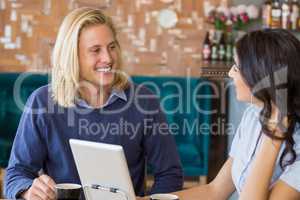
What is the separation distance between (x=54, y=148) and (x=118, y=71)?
14.2 inches

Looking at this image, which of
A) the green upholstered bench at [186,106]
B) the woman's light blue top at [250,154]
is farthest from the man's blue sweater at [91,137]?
the green upholstered bench at [186,106]

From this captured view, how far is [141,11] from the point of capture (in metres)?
4.52

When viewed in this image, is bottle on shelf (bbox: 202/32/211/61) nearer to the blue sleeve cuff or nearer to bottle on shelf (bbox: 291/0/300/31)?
bottle on shelf (bbox: 291/0/300/31)

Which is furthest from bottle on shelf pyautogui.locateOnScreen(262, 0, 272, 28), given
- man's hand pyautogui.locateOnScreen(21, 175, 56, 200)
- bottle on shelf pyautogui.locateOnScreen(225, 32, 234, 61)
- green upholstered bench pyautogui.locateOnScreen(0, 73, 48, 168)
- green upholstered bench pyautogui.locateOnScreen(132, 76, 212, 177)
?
man's hand pyautogui.locateOnScreen(21, 175, 56, 200)

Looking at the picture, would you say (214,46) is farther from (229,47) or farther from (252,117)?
(252,117)

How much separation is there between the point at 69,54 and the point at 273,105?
79 cm

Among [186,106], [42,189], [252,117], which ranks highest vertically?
[252,117]

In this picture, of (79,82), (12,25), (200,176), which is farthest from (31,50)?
(79,82)

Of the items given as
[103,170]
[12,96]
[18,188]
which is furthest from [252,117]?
[12,96]

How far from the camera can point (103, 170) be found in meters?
1.59

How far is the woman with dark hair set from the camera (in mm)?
1602

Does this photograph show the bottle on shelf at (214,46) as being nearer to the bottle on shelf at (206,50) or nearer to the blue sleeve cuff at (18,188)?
the bottle on shelf at (206,50)

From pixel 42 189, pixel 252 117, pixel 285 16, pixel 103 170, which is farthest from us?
pixel 285 16

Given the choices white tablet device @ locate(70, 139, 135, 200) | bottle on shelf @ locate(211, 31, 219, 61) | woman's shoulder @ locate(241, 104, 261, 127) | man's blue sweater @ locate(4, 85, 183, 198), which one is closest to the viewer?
white tablet device @ locate(70, 139, 135, 200)
